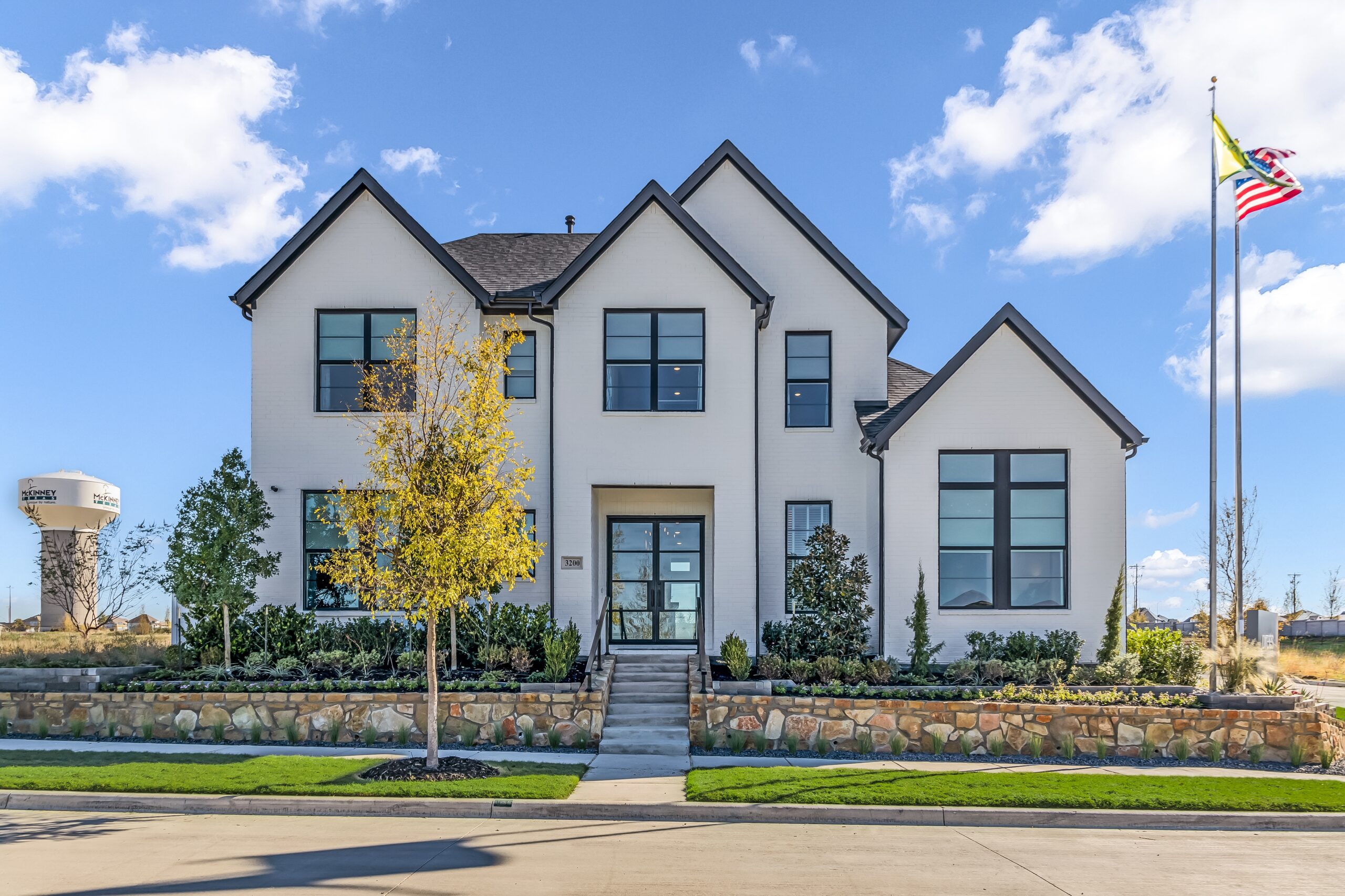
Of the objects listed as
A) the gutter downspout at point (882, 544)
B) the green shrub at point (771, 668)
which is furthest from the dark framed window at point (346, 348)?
the gutter downspout at point (882, 544)

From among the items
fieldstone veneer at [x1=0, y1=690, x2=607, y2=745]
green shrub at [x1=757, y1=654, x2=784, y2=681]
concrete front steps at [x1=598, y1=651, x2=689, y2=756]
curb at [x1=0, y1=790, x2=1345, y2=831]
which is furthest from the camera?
green shrub at [x1=757, y1=654, x2=784, y2=681]

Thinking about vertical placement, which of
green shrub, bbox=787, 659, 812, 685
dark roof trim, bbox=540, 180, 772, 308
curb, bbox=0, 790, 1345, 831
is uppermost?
dark roof trim, bbox=540, 180, 772, 308

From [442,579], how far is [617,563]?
→ 7.55 metres

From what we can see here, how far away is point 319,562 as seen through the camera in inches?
739

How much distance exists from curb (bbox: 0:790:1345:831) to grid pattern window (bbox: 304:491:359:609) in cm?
759

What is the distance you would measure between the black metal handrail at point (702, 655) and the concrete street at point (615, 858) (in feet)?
17.3

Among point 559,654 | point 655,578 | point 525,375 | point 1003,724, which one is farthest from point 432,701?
point 1003,724

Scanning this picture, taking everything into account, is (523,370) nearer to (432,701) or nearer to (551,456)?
(551,456)

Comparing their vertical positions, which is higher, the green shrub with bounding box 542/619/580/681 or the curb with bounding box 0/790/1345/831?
the green shrub with bounding box 542/619/580/681

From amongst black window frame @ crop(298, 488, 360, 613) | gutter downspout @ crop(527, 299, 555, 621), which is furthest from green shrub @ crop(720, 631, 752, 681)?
black window frame @ crop(298, 488, 360, 613)

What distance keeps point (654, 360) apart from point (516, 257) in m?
4.93

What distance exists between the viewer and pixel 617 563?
19.9 m

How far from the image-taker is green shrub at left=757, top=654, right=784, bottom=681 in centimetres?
1683

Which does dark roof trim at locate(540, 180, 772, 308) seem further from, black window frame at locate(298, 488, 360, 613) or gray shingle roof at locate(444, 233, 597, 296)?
black window frame at locate(298, 488, 360, 613)
